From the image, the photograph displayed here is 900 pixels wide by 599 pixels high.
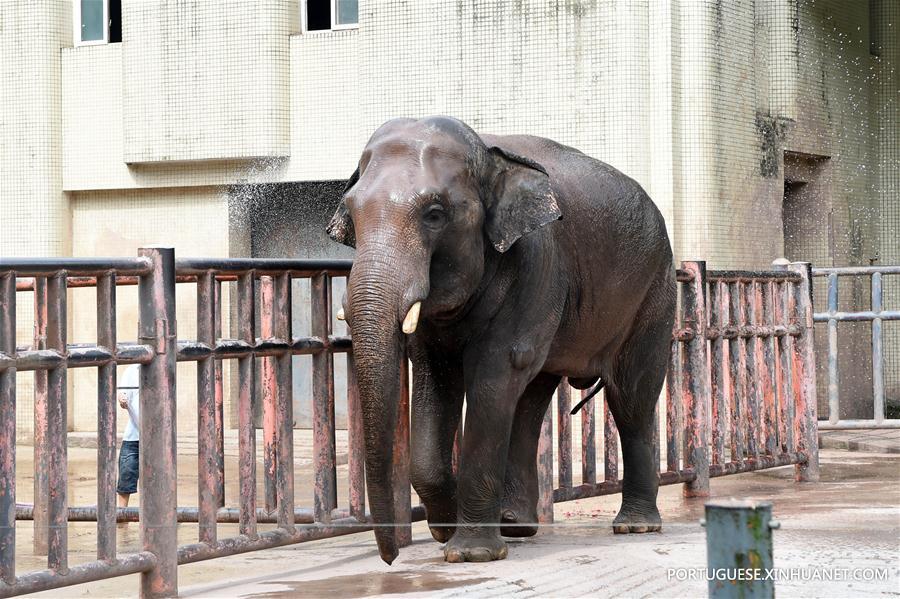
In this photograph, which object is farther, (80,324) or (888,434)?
(80,324)

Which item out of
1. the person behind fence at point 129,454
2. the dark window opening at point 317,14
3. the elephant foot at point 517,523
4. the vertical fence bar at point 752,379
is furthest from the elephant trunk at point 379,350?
the dark window opening at point 317,14

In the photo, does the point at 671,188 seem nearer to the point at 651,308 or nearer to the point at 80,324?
the point at 651,308

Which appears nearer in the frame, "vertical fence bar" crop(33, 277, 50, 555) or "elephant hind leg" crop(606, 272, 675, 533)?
"vertical fence bar" crop(33, 277, 50, 555)

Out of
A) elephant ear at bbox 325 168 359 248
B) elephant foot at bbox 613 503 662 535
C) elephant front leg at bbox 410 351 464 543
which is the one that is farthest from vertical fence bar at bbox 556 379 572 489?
elephant ear at bbox 325 168 359 248

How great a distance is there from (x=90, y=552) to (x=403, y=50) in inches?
255

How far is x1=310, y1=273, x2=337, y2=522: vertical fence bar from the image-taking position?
653cm

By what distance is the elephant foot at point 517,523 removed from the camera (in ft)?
22.3

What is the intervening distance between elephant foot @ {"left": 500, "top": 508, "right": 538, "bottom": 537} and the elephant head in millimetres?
1160

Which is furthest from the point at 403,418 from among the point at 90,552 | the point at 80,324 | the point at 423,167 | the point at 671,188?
the point at 80,324

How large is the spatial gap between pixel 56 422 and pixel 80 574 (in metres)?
0.53

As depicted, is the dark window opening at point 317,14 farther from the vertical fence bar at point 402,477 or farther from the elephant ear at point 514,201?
the elephant ear at point 514,201

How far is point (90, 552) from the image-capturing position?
7.99m

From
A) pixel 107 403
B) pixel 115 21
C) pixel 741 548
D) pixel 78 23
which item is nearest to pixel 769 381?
pixel 107 403

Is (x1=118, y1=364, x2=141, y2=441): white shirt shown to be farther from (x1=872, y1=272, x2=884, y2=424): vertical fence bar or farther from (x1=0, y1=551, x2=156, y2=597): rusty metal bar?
(x1=872, y1=272, x2=884, y2=424): vertical fence bar
